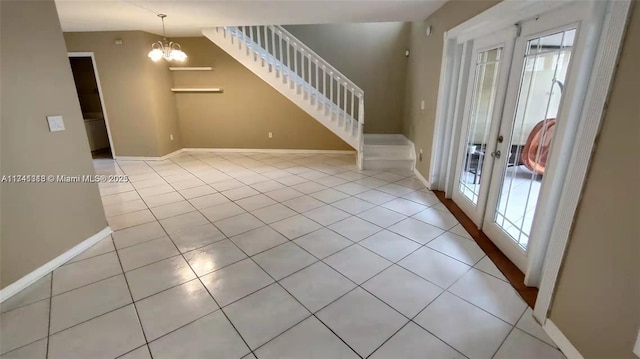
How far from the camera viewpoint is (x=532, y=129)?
7.47 ft

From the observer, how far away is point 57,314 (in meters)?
1.91

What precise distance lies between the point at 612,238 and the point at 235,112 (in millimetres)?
6252

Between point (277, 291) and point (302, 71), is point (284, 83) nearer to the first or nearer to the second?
point (302, 71)

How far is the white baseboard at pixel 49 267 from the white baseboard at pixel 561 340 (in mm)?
3565

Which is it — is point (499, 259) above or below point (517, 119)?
below

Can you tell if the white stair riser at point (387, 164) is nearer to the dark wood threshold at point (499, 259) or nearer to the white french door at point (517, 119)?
the dark wood threshold at point (499, 259)

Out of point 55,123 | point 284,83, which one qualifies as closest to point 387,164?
point 284,83

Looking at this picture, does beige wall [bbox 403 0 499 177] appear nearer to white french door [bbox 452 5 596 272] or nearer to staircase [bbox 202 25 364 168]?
white french door [bbox 452 5 596 272]

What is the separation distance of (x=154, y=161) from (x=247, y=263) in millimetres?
4519

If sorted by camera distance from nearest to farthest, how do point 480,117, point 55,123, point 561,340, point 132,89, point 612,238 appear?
point 612,238
point 561,340
point 55,123
point 480,117
point 132,89

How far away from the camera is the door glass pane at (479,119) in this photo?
2.88 meters

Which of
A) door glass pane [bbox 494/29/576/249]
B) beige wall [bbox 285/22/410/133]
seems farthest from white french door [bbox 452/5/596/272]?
beige wall [bbox 285/22/410/133]

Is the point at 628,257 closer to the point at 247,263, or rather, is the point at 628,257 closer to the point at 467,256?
the point at 467,256

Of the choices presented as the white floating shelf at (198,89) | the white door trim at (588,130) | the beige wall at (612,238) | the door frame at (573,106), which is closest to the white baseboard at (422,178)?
the door frame at (573,106)
